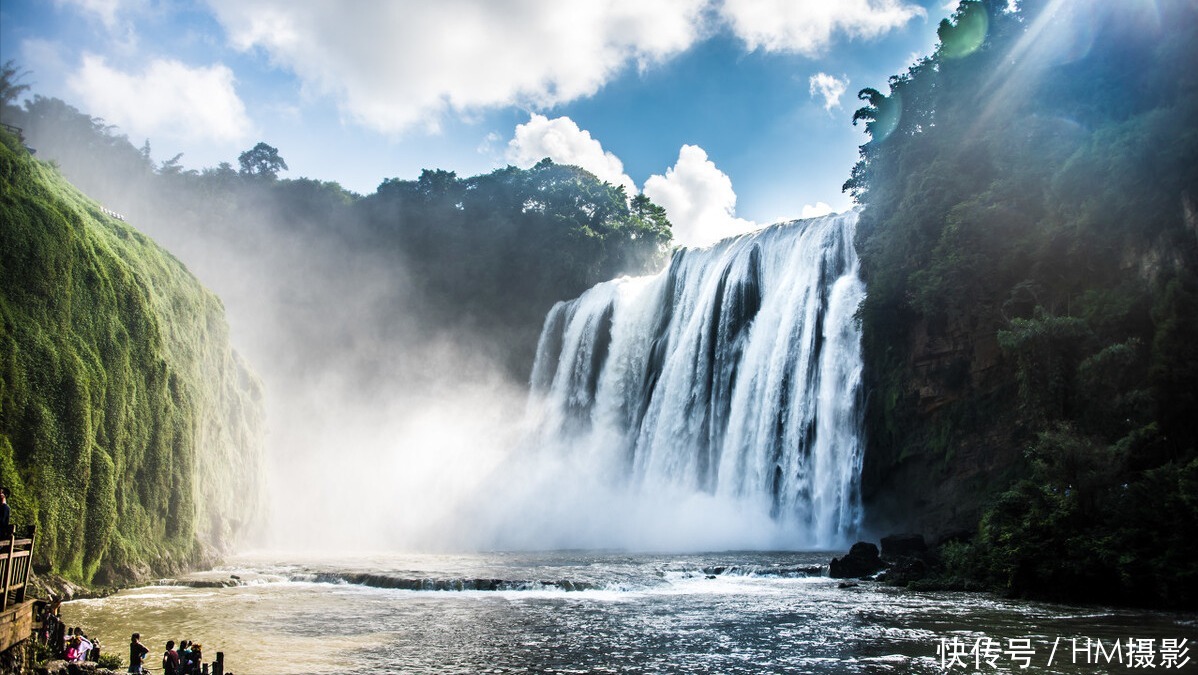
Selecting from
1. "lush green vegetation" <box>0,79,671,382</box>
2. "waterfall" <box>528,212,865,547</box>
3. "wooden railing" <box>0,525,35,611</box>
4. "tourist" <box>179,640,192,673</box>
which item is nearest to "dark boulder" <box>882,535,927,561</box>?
"waterfall" <box>528,212,865,547</box>

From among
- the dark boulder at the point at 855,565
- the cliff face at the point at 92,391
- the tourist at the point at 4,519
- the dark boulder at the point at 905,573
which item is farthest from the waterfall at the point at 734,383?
the tourist at the point at 4,519

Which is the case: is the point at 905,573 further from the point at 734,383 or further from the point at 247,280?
the point at 247,280

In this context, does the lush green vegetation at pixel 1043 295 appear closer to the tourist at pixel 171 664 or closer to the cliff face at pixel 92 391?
the tourist at pixel 171 664

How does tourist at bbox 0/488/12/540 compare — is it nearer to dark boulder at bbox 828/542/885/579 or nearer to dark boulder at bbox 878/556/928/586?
dark boulder at bbox 828/542/885/579

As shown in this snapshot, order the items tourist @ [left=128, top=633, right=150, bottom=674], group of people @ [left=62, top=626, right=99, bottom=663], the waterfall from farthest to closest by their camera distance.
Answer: the waterfall < group of people @ [left=62, top=626, right=99, bottom=663] < tourist @ [left=128, top=633, right=150, bottom=674]

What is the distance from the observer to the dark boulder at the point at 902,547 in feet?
78.6

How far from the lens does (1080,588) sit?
55.8 feet

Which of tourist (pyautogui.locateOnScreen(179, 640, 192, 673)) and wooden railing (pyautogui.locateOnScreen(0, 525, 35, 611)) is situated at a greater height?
Result: wooden railing (pyautogui.locateOnScreen(0, 525, 35, 611))

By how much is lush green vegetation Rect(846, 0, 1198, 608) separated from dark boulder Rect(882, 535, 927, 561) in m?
1.75

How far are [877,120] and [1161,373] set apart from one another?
18.4 metres

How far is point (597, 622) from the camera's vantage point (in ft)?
51.1

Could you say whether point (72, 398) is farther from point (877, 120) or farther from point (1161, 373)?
point (877, 120)

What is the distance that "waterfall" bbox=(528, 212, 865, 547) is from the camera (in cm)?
3195

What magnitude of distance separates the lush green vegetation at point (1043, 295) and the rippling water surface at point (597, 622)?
259 cm
